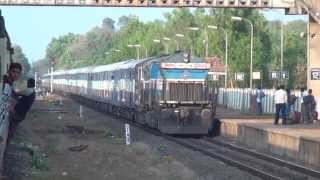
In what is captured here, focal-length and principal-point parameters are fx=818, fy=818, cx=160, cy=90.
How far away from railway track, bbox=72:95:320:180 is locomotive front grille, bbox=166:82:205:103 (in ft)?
5.44

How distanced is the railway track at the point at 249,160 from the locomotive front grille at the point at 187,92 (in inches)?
65.3

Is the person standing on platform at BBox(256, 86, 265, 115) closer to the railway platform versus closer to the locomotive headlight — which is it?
the railway platform

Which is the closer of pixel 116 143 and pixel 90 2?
pixel 116 143

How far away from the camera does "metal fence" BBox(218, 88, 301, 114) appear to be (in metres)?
54.2

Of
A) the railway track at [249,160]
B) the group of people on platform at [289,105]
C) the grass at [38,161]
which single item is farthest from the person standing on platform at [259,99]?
the grass at [38,161]

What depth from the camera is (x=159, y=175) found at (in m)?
18.1

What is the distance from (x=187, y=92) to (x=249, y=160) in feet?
28.9

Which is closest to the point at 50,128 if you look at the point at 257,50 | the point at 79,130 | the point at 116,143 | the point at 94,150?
the point at 79,130

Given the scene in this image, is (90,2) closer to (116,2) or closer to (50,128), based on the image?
(116,2)

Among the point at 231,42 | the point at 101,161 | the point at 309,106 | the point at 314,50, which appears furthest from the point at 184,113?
the point at 231,42

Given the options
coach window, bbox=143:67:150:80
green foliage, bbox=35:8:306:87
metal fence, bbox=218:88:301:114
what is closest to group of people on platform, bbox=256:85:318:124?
coach window, bbox=143:67:150:80

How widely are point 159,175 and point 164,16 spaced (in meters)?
108

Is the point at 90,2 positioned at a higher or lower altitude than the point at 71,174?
higher

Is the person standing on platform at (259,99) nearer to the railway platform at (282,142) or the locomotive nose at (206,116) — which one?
the railway platform at (282,142)
